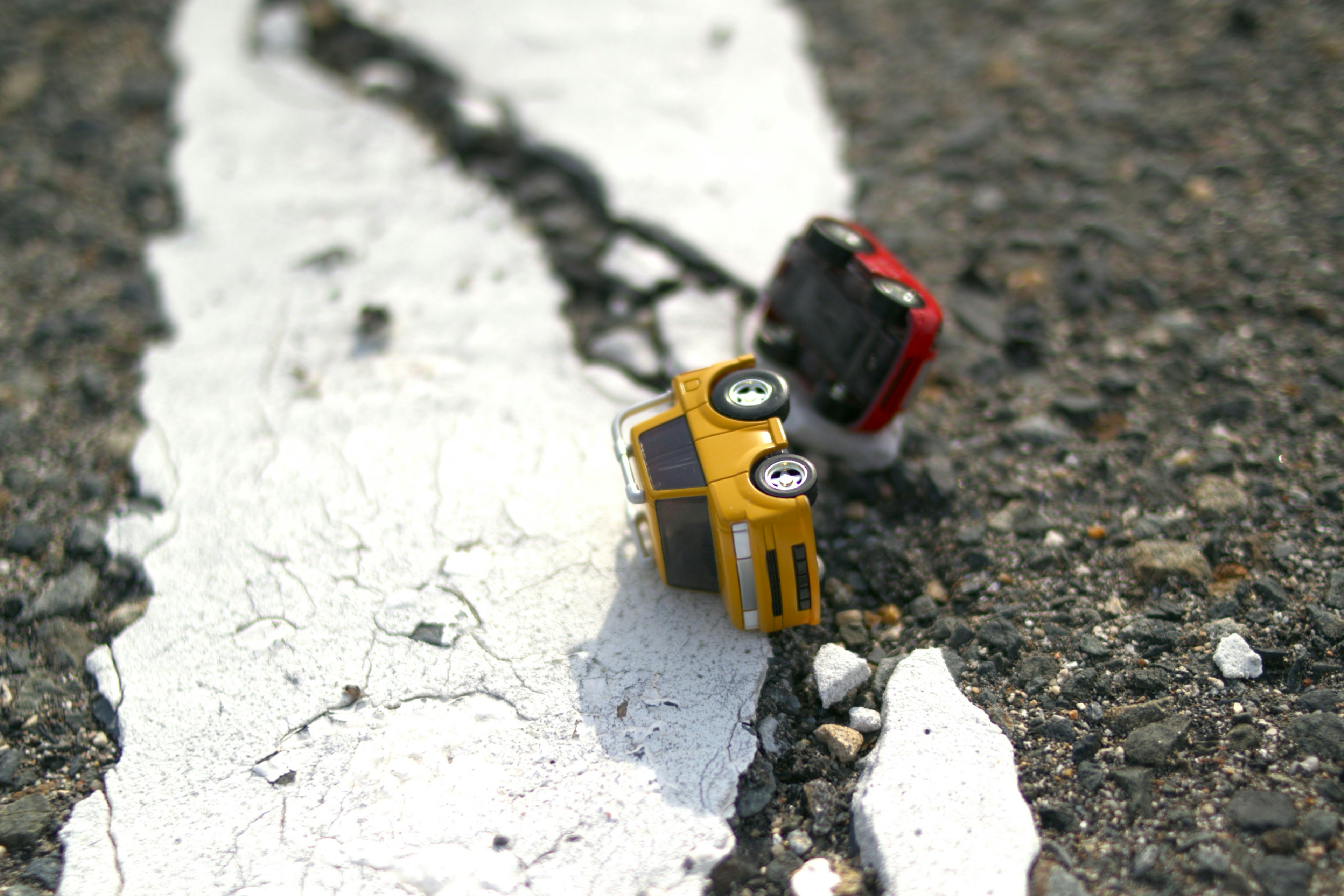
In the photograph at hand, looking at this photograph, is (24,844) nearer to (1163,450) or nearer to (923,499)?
(923,499)

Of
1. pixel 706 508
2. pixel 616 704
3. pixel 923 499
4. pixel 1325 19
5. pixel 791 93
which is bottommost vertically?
pixel 616 704

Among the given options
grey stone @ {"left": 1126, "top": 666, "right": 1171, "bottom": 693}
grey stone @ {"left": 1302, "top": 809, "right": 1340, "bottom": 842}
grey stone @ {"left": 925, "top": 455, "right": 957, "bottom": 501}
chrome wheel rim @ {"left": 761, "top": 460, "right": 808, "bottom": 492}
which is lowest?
grey stone @ {"left": 1126, "top": 666, "right": 1171, "bottom": 693}

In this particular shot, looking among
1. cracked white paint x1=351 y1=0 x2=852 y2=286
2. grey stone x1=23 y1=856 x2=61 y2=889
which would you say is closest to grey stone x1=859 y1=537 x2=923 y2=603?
cracked white paint x1=351 y1=0 x2=852 y2=286

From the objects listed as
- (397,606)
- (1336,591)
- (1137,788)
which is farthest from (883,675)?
(397,606)

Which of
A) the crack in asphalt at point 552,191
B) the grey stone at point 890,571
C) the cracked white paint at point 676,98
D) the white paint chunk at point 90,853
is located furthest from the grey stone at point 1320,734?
the white paint chunk at point 90,853

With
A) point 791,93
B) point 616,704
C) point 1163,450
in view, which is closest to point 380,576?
point 616,704

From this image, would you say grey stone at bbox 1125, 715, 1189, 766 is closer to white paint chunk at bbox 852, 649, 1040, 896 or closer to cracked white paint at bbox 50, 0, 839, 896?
white paint chunk at bbox 852, 649, 1040, 896

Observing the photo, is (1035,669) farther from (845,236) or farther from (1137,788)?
(845,236)

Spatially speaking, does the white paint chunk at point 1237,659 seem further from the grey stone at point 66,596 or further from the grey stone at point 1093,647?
the grey stone at point 66,596
